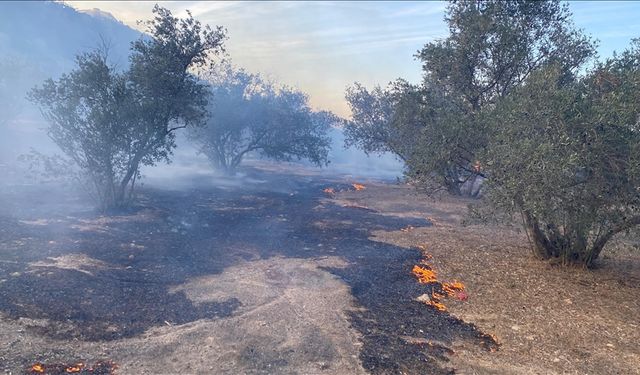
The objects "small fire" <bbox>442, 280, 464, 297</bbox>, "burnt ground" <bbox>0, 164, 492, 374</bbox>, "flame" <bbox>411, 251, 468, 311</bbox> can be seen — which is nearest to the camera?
"burnt ground" <bbox>0, 164, 492, 374</bbox>

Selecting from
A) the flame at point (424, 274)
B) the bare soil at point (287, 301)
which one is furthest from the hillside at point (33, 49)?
the flame at point (424, 274)

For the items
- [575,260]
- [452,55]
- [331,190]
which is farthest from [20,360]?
[331,190]

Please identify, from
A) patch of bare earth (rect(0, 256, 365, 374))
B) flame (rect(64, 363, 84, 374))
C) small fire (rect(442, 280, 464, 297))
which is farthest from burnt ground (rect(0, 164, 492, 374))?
small fire (rect(442, 280, 464, 297))

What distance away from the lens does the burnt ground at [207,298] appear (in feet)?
23.0

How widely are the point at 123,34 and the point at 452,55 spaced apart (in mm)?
122315

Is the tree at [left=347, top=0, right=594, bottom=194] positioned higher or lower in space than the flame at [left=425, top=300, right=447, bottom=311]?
higher

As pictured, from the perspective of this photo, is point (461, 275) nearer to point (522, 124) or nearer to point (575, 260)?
point (575, 260)

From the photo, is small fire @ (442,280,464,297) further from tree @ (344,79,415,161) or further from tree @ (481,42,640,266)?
tree @ (344,79,415,161)

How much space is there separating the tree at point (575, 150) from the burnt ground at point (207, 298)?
326 cm

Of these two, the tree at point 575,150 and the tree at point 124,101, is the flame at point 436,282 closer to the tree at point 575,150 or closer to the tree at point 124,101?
the tree at point 575,150

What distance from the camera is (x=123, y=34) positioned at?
383 ft

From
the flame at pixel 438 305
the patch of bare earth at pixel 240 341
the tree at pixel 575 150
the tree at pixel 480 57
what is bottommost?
the flame at pixel 438 305

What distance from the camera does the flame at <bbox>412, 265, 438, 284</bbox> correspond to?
1148 cm

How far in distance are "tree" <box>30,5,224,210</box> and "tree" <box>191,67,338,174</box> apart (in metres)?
17.0
